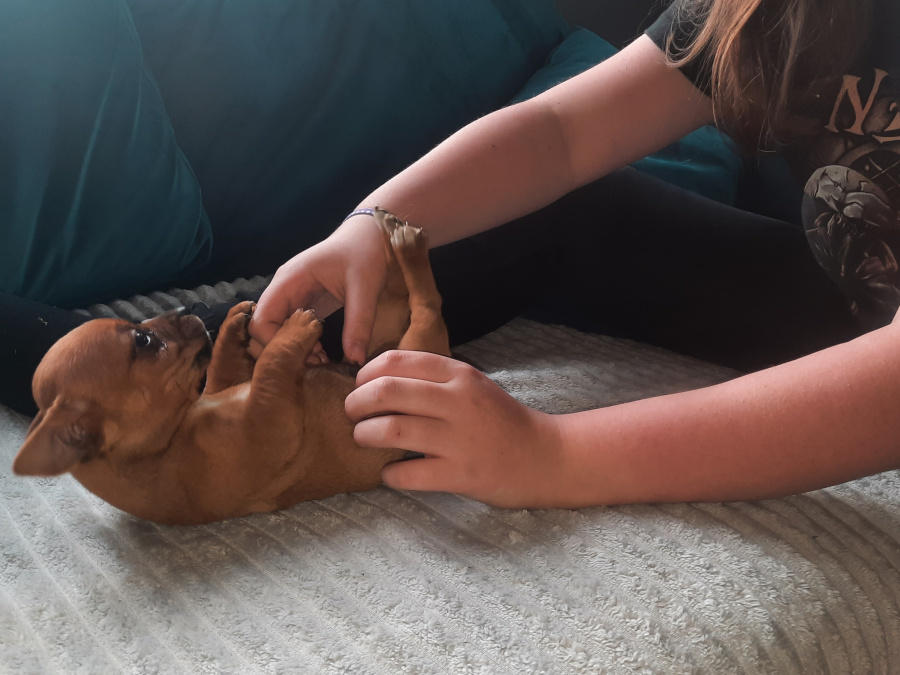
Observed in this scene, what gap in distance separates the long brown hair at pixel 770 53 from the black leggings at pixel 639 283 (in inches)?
6.9

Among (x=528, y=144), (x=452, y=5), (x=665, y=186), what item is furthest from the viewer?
(x=452, y=5)

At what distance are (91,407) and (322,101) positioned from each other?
0.79 metres

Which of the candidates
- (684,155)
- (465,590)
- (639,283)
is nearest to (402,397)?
(465,590)

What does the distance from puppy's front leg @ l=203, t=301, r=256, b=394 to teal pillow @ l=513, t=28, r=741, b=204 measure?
0.90m

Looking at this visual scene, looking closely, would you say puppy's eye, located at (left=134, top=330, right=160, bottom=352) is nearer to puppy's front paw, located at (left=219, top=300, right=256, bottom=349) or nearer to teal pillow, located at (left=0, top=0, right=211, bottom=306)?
puppy's front paw, located at (left=219, top=300, right=256, bottom=349)

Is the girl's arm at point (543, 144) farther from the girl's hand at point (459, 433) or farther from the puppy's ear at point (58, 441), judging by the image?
the puppy's ear at point (58, 441)

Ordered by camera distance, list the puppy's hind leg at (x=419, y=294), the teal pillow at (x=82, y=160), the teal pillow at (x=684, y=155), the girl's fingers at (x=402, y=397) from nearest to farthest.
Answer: the girl's fingers at (x=402, y=397), the puppy's hind leg at (x=419, y=294), the teal pillow at (x=82, y=160), the teal pillow at (x=684, y=155)

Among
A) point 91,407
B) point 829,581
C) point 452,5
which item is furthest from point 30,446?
point 452,5

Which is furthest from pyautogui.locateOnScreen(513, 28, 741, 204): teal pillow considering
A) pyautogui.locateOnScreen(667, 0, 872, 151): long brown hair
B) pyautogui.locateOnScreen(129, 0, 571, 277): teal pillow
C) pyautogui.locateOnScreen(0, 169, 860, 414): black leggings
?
pyautogui.locateOnScreen(667, 0, 872, 151): long brown hair

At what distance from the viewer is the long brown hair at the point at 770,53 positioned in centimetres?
87

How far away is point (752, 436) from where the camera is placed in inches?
27.9

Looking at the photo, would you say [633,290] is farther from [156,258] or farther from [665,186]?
[156,258]

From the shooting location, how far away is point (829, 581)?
71 cm

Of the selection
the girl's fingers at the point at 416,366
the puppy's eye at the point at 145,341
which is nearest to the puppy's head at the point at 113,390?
the puppy's eye at the point at 145,341
